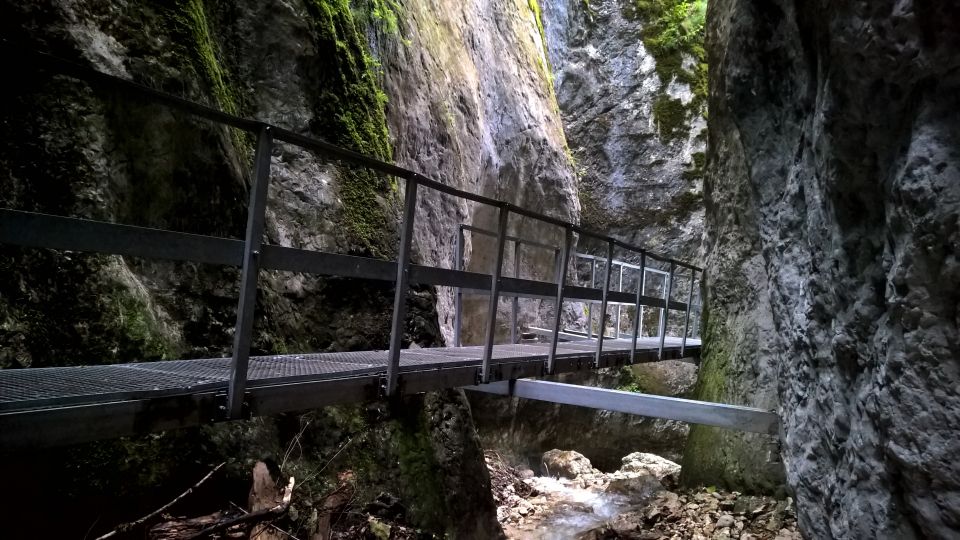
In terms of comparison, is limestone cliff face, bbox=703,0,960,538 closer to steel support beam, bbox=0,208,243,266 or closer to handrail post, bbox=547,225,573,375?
handrail post, bbox=547,225,573,375

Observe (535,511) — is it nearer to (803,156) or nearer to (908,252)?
A: (803,156)

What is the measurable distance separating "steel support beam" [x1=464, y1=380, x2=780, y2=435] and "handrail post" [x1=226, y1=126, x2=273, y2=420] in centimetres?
251

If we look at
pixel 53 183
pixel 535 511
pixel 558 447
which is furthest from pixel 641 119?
pixel 53 183

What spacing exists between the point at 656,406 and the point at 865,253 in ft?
8.65

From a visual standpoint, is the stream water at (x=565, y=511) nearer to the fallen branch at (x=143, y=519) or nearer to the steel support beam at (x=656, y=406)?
the steel support beam at (x=656, y=406)

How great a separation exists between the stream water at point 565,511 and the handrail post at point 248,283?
4.98 m

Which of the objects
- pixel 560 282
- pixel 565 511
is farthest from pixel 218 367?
pixel 565 511

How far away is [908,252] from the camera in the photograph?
205 centimetres

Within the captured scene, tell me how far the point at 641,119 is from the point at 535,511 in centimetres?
1049

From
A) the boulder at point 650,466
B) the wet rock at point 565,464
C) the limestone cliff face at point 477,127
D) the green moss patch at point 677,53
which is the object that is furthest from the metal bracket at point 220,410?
the green moss patch at point 677,53

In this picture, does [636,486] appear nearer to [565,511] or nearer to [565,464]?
[565,511]

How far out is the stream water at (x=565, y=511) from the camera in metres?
6.62

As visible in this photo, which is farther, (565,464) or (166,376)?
(565,464)

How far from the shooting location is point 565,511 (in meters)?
7.56
